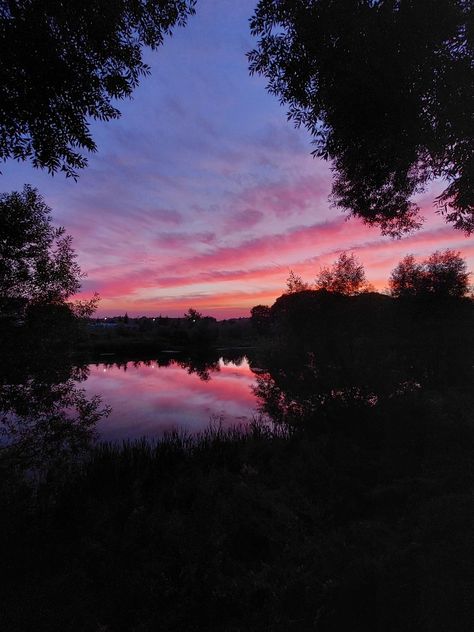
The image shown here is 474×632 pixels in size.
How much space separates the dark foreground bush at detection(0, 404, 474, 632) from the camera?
15.1 feet

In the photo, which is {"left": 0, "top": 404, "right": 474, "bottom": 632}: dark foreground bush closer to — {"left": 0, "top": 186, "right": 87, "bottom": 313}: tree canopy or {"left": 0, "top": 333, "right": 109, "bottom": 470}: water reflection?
{"left": 0, "top": 333, "right": 109, "bottom": 470}: water reflection

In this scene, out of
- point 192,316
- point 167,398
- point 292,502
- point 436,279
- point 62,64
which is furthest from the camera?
point 192,316

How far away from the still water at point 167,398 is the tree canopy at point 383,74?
1904 centimetres

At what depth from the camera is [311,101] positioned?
6562mm

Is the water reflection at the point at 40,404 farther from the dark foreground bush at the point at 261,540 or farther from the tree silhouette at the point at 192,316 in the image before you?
the tree silhouette at the point at 192,316

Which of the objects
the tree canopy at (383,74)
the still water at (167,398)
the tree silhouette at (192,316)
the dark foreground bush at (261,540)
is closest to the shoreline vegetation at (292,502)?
the dark foreground bush at (261,540)

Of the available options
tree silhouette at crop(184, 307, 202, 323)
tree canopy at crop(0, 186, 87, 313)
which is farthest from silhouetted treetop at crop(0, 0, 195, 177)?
tree silhouette at crop(184, 307, 202, 323)

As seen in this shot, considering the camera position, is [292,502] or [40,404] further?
[40,404]

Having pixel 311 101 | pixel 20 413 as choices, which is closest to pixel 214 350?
pixel 20 413

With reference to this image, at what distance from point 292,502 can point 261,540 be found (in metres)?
1.59

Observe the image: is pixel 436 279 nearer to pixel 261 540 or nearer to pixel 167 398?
pixel 261 540

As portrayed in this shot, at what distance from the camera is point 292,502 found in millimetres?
8898

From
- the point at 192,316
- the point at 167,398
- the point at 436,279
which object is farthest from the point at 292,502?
the point at 192,316

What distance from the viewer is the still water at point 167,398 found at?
74.9ft
